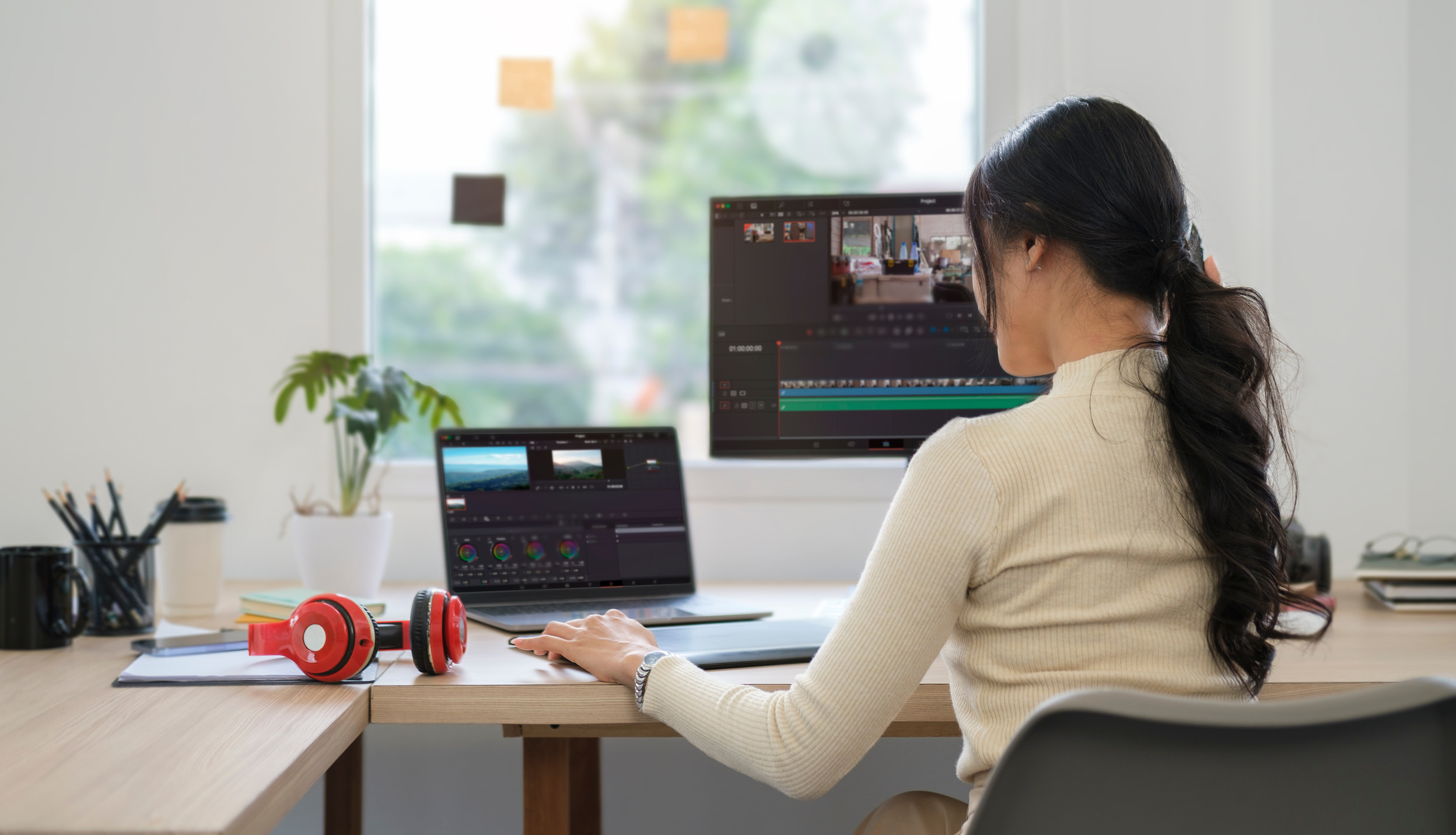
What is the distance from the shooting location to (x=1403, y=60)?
1755 millimetres

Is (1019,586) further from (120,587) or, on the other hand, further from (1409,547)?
(1409,547)

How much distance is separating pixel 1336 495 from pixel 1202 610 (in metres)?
1.13

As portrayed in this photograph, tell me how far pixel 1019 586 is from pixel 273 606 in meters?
0.98

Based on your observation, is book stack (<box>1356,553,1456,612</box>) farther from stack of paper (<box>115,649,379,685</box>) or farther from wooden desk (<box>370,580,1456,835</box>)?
stack of paper (<box>115,649,379,685</box>)

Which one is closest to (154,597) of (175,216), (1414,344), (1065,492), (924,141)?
(175,216)

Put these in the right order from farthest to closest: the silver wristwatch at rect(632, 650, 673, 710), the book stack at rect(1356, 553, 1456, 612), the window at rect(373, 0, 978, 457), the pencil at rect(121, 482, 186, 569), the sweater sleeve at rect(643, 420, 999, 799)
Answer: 1. the window at rect(373, 0, 978, 457)
2. the book stack at rect(1356, 553, 1456, 612)
3. the pencil at rect(121, 482, 186, 569)
4. the silver wristwatch at rect(632, 650, 673, 710)
5. the sweater sleeve at rect(643, 420, 999, 799)

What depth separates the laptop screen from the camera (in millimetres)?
1386

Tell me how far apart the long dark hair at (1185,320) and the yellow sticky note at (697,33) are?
4.27ft

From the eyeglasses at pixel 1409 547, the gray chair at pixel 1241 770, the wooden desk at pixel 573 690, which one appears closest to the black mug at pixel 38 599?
the wooden desk at pixel 573 690

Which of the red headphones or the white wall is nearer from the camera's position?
the red headphones

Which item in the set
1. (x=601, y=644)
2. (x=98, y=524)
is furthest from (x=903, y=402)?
(x=98, y=524)

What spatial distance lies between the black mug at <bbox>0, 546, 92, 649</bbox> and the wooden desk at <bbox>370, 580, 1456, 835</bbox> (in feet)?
1.45

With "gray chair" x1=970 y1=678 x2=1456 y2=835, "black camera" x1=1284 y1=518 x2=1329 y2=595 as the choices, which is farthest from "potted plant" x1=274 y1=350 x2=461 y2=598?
"black camera" x1=1284 y1=518 x2=1329 y2=595

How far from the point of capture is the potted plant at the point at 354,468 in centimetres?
153
